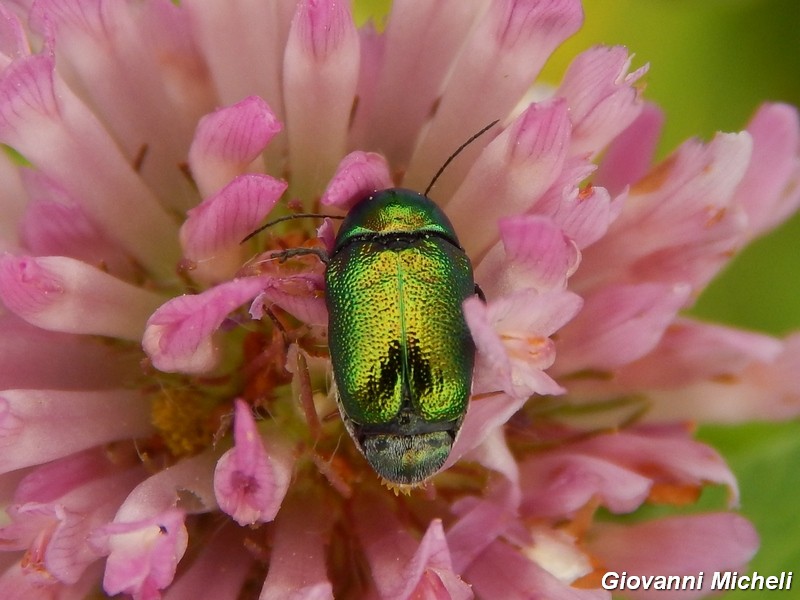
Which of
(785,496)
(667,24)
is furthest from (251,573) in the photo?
(667,24)

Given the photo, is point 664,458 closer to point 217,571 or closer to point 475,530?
point 475,530

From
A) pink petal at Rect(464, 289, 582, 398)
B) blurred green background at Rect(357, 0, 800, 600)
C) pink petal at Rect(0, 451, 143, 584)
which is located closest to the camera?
pink petal at Rect(464, 289, 582, 398)

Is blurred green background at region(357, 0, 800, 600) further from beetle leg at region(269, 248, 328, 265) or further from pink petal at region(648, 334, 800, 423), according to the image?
beetle leg at region(269, 248, 328, 265)

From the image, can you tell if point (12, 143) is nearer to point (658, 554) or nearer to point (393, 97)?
point (393, 97)

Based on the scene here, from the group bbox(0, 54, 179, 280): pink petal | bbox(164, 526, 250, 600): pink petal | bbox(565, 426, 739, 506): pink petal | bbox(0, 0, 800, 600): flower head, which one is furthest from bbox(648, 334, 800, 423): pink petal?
bbox(0, 54, 179, 280): pink petal

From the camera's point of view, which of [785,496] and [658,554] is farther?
[785,496]

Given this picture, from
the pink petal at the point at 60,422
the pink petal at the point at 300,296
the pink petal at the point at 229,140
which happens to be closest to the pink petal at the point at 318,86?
the pink petal at the point at 229,140

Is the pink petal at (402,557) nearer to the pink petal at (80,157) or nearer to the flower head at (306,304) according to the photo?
the flower head at (306,304)
